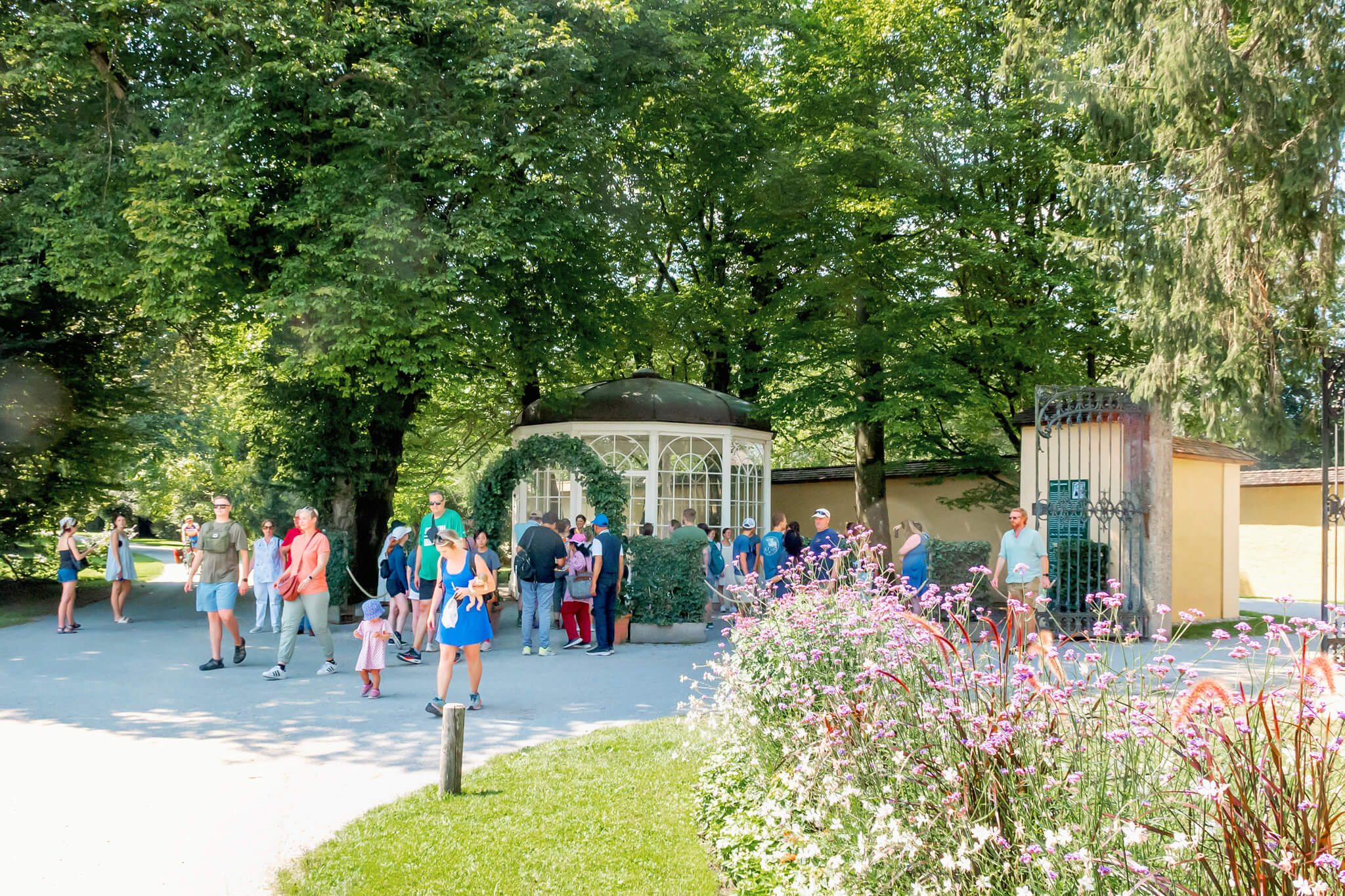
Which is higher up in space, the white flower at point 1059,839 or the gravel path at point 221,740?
the white flower at point 1059,839

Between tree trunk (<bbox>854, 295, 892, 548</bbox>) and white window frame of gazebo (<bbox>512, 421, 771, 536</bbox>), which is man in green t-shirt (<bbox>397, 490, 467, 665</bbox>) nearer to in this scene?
white window frame of gazebo (<bbox>512, 421, 771, 536</bbox>)

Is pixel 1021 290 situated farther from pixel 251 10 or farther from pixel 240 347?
pixel 240 347

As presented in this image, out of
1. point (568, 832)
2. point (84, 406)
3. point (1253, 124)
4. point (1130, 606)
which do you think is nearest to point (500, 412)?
point (84, 406)

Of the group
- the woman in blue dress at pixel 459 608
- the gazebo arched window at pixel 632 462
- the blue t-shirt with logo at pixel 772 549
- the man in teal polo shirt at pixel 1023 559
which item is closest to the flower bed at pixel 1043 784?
the woman in blue dress at pixel 459 608

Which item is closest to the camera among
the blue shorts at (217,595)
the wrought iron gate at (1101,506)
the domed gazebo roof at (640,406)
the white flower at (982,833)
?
the white flower at (982,833)

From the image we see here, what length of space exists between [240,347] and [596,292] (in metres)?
7.92

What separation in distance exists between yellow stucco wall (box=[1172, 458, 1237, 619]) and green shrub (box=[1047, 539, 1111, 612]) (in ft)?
8.18

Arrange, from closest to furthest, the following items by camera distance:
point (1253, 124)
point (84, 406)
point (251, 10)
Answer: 1. point (1253, 124)
2. point (251, 10)
3. point (84, 406)

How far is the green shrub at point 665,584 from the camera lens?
1395 centimetres

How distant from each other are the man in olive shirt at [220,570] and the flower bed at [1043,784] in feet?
24.6

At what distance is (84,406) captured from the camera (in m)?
19.2

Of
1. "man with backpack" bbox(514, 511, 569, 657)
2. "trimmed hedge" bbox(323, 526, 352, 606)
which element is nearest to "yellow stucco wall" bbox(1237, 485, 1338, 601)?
"man with backpack" bbox(514, 511, 569, 657)

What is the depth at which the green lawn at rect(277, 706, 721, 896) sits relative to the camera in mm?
4668

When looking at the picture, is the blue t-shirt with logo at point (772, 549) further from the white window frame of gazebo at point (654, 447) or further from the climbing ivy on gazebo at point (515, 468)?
the white window frame of gazebo at point (654, 447)
